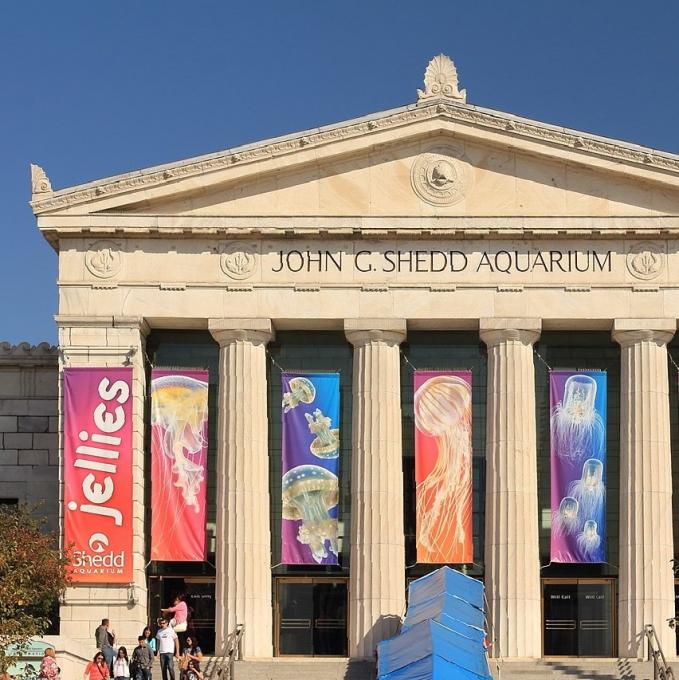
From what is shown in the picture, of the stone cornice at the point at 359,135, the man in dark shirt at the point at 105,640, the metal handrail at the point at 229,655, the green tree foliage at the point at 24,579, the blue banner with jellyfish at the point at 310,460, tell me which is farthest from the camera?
the stone cornice at the point at 359,135

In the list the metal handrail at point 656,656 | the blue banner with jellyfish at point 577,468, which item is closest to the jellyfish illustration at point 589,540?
the blue banner with jellyfish at point 577,468

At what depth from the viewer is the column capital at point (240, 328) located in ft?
165

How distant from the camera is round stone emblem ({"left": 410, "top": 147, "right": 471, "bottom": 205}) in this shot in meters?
50.6

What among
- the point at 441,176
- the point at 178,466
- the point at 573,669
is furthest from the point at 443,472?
the point at 441,176

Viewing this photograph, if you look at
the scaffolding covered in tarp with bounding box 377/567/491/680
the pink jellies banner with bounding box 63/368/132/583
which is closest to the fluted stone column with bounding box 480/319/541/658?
the scaffolding covered in tarp with bounding box 377/567/491/680

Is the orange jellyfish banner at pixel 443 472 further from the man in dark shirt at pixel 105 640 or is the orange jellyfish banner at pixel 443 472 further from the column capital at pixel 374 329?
the man in dark shirt at pixel 105 640

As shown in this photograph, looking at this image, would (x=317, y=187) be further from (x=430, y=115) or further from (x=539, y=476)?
(x=539, y=476)

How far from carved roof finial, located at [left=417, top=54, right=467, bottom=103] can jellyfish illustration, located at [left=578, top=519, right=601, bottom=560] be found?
12.2 meters

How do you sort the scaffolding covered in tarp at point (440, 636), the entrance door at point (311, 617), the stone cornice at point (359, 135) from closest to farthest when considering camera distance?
1. the scaffolding covered in tarp at point (440, 636)
2. the stone cornice at point (359, 135)
3. the entrance door at point (311, 617)

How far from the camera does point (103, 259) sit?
166 ft

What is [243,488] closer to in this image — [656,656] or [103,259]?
[103,259]

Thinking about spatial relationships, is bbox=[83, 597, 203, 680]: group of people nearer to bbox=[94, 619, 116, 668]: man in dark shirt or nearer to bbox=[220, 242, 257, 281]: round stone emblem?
bbox=[94, 619, 116, 668]: man in dark shirt

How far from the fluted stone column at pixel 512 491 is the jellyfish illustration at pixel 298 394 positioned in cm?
497

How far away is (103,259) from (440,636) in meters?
17.3
